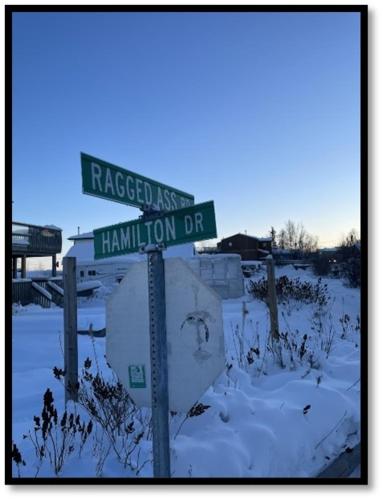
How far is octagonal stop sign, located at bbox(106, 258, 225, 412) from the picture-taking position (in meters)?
1.75

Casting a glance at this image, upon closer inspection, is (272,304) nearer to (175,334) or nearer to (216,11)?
Result: (175,334)

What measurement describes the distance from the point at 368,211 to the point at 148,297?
1.42 metres

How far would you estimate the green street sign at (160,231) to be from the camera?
5.74 feet

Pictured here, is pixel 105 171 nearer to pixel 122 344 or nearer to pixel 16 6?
pixel 122 344

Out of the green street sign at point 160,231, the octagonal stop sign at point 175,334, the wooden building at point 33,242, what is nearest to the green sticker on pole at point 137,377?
the octagonal stop sign at point 175,334

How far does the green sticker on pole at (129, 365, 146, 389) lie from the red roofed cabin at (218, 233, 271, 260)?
162ft

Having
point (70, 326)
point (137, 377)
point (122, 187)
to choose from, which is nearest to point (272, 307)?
point (70, 326)

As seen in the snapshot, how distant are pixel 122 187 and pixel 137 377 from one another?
969 mm

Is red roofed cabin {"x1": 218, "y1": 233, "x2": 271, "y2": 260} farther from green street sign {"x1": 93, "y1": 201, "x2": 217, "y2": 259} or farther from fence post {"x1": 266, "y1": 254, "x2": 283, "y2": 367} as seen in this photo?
green street sign {"x1": 93, "y1": 201, "x2": 217, "y2": 259}

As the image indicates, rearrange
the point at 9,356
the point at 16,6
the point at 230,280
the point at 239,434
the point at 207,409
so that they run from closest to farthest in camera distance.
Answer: the point at 9,356
the point at 16,6
the point at 239,434
the point at 207,409
the point at 230,280

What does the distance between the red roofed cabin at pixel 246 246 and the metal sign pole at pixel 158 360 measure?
49.3 metres

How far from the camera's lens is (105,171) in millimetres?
1759

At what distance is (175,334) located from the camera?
71.5 inches
